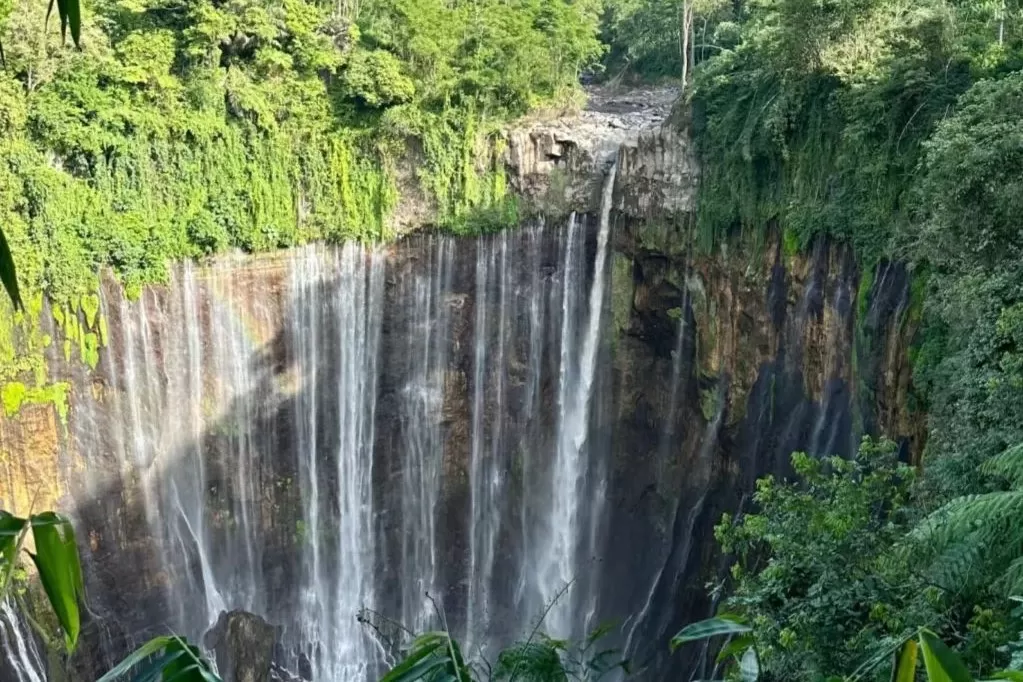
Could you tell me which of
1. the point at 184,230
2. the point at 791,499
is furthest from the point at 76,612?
the point at 184,230

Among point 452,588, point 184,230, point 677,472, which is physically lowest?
point 452,588

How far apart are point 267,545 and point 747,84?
42.2 ft

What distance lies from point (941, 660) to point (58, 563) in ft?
4.35

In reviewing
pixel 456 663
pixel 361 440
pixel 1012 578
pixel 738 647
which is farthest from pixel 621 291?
pixel 456 663

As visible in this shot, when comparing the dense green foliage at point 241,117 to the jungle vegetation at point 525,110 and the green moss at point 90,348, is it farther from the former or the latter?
the green moss at point 90,348

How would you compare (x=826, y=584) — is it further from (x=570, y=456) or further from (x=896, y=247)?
(x=570, y=456)

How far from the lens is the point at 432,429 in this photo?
20.0 metres

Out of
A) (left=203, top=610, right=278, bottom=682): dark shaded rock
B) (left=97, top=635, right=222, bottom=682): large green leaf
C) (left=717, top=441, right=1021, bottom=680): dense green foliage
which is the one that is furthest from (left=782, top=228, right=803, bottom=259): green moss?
(left=97, top=635, right=222, bottom=682): large green leaf

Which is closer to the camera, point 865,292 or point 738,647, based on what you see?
point 738,647

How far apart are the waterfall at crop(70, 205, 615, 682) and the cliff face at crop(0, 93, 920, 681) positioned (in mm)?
46

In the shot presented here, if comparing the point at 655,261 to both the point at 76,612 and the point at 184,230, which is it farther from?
the point at 76,612

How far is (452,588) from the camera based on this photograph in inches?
801

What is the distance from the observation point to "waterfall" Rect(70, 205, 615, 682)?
18219mm

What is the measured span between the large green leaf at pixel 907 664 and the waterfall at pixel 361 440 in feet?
58.7
